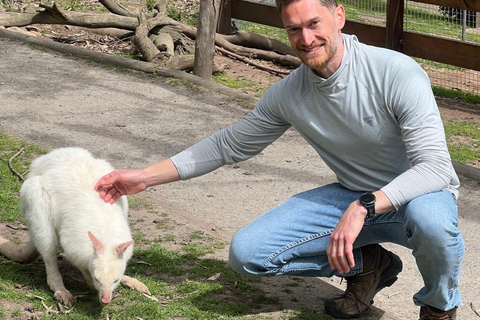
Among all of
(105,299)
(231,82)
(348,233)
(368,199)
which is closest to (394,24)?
(231,82)

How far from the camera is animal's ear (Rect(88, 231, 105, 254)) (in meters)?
3.28

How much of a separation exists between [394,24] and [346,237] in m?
6.14

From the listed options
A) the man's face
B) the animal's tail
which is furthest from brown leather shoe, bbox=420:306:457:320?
the animal's tail

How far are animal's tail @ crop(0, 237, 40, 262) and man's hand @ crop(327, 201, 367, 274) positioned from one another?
1.60 meters

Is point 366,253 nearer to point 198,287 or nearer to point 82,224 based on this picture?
point 198,287

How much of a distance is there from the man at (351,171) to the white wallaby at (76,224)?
0.39 ft

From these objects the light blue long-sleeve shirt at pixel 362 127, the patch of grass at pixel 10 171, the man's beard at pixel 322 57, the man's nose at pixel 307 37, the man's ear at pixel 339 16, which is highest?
the man's ear at pixel 339 16

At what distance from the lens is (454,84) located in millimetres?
9086

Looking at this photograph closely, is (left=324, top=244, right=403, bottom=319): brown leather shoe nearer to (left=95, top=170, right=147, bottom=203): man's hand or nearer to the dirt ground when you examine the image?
the dirt ground

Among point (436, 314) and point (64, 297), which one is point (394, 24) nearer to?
point (436, 314)

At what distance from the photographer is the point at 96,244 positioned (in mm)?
3289

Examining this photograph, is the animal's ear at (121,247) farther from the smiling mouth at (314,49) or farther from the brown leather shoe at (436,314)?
the brown leather shoe at (436,314)

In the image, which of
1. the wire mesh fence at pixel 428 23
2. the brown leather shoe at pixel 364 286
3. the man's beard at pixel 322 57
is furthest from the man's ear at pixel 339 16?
the wire mesh fence at pixel 428 23

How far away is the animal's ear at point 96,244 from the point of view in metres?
3.28
